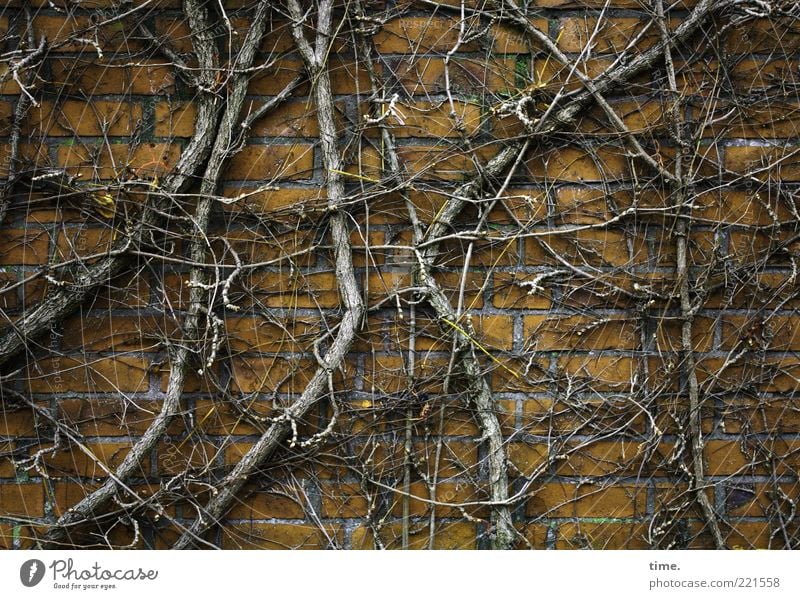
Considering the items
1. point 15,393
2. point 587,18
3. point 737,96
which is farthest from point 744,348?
point 15,393

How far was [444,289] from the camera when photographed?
74.6 inches

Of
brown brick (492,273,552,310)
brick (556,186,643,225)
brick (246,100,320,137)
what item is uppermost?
brick (246,100,320,137)

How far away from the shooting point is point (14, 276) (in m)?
1.86

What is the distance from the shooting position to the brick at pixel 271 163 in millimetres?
1878

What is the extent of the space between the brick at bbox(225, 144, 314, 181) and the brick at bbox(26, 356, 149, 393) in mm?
554

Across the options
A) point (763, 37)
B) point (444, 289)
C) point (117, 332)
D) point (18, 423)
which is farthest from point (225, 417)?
point (763, 37)

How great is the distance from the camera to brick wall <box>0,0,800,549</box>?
186 cm

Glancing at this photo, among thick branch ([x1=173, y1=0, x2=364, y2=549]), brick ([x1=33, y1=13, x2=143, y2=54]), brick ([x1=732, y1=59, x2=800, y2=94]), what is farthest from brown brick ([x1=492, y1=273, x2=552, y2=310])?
brick ([x1=33, y1=13, x2=143, y2=54])

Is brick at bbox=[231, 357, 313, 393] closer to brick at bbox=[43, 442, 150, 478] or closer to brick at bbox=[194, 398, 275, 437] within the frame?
brick at bbox=[194, 398, 275, 437]

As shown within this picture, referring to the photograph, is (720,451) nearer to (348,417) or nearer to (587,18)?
(348,417)
